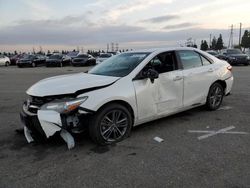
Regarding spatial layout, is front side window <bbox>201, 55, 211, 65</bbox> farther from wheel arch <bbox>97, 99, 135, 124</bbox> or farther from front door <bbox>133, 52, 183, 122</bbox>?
wheel arch <bbox>97, 99, 135, 124</bbox>

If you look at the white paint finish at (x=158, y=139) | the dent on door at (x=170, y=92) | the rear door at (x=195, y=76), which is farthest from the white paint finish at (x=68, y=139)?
the rear door at (x=195, y=76)

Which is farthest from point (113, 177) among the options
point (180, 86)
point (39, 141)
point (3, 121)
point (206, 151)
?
point (3, 121)

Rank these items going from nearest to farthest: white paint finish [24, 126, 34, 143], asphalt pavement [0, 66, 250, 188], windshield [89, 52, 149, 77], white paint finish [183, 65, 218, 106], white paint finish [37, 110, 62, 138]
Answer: asphalt pavement [0, 66, 250, 188] < white paint finish [37, 110, 62, 138] < white paint finish [24, 126, 34, 143] < windshield [89, 52, 149, 77] < white paint finish [183, 65, 218, 106]

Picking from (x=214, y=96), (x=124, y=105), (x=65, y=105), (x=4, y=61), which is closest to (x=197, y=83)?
(x=214, y=96)

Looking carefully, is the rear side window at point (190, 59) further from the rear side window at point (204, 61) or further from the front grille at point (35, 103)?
the front grille at point (35, 103)

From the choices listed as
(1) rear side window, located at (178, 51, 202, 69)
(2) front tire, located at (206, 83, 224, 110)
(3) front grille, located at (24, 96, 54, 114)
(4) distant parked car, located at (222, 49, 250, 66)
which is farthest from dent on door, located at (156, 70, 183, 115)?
(4) distant parked car, located at (222, 49, 250, 66)

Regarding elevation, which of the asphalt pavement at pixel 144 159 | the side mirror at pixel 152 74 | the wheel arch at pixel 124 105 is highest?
the side mirror at pixel 152 74

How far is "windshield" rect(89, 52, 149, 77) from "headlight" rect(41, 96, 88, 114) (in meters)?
1.00

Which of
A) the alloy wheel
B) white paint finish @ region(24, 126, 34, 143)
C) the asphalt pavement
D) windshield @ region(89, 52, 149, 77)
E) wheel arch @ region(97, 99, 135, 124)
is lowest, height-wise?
Answer: the asphalt pavement

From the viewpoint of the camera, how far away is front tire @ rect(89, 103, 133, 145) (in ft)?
13.5

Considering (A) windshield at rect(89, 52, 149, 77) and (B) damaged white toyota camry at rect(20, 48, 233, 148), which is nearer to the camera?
(B) damaged white toyota camry at rect(20, 48, 233, 148)

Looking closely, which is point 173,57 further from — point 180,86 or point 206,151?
point 206,151

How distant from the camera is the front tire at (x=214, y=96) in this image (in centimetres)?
606

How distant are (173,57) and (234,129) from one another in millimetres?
1841
